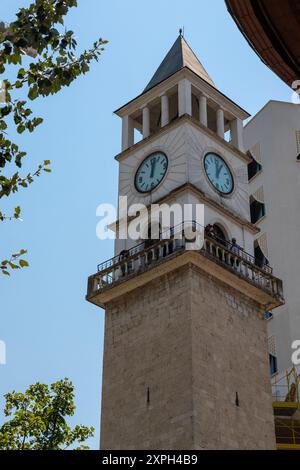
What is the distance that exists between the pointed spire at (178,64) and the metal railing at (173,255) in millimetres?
7074

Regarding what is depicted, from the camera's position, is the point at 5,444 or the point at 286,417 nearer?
the point at 5,444

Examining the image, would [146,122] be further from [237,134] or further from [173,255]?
[173,255]

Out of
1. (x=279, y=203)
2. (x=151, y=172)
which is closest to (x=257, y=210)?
(x=279, y=203)

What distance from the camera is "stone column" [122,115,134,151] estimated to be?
112 ft

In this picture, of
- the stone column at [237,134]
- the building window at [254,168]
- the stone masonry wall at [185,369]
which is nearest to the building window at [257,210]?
the building window at [254,168]

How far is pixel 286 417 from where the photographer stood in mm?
34625

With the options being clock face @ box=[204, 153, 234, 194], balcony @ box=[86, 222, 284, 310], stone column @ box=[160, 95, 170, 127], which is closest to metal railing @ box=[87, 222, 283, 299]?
balcony @ box=[86, 222, 284, 310]

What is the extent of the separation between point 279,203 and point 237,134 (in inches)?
353

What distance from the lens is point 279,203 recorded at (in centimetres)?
4275

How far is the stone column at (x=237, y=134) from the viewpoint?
34247 mm

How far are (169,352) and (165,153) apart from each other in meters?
7.81

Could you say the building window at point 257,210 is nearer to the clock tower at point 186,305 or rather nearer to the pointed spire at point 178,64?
the pointed spire at point 178,64
